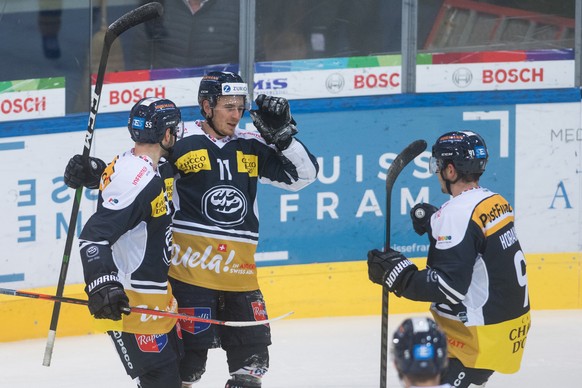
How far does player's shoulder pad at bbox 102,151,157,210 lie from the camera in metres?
4.40

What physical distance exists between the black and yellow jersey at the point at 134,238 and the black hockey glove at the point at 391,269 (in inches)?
29.7

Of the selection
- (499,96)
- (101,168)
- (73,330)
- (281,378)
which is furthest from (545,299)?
(101,168)

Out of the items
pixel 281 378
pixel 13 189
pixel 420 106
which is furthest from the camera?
pixel 420 106

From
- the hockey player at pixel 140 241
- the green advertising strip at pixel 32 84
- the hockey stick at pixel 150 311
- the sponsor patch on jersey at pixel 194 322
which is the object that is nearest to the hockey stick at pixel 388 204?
A: the hockey stick at pixel 150 311

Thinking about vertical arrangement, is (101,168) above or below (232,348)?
above

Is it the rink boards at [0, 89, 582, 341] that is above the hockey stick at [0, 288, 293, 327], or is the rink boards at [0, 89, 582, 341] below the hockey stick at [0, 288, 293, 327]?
above

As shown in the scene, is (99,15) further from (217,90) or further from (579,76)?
(579,76)

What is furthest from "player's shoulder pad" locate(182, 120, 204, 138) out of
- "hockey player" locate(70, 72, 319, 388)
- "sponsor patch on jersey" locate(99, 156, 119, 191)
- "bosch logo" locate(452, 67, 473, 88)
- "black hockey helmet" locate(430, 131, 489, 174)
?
"bosch logo" locate(452, 67, 473, 88)

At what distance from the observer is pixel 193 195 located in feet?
16.5

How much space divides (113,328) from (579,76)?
12.7 feet

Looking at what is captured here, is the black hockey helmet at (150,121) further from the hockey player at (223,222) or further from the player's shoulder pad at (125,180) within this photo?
the hockey player at (223,222)

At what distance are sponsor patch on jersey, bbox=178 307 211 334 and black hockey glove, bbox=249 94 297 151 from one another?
2.32 ft

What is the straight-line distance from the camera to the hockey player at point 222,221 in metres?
5.02

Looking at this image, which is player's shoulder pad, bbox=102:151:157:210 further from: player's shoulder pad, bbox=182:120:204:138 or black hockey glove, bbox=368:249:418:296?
black hockey glove, bbox=368:249:418:296
